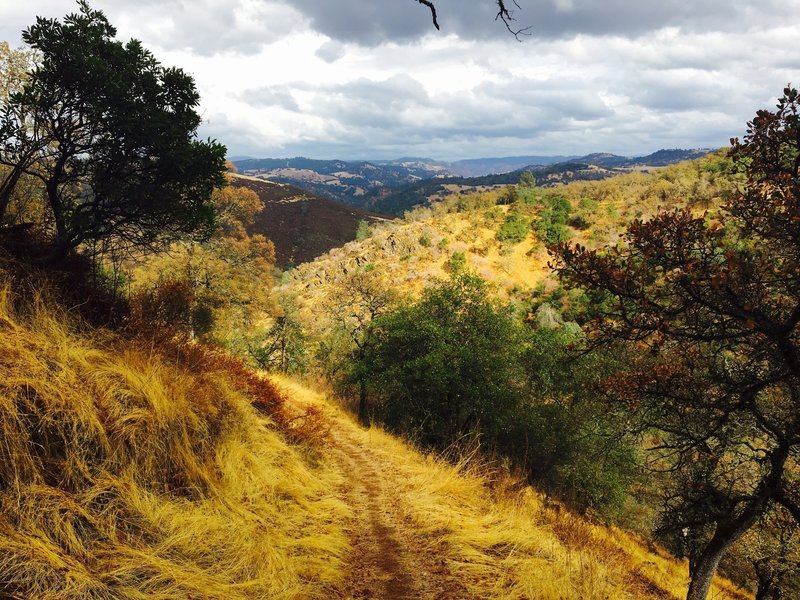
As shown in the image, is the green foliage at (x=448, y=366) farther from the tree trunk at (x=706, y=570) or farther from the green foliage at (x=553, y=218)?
the green foliage at (x=553, y=218)

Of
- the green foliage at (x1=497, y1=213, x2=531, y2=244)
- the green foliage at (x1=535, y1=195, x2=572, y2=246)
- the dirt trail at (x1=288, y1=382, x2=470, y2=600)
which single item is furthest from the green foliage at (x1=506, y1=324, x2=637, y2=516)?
the green foliage at (x1=497, y1=213, x2=531, y2=244)

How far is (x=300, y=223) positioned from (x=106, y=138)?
413ft

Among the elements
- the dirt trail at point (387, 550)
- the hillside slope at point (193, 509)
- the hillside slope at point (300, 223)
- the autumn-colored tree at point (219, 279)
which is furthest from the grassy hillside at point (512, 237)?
the hillside slope at point (300, 223)

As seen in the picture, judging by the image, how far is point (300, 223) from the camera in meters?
127

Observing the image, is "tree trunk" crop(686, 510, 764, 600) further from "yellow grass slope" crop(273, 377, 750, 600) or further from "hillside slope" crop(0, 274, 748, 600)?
"hillside slope" crop(0, 274, 748, 600)

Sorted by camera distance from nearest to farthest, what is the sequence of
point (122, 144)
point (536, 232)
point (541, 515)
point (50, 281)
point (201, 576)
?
point (201, 576) < point (50, 281) < point (122, 144) < point (541, 515) < point (536, 232)

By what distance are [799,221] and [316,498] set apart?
6542mm

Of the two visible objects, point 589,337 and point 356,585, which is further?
point 589,337

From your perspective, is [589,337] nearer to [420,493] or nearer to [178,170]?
[420,493]

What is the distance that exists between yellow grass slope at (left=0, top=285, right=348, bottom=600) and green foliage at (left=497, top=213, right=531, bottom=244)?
3736 centimetres

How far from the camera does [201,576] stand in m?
3.62

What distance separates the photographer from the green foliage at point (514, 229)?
4041cm

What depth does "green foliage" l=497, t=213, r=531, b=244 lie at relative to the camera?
40406 mm

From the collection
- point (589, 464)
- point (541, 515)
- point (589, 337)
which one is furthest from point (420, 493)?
point (589, 464)
